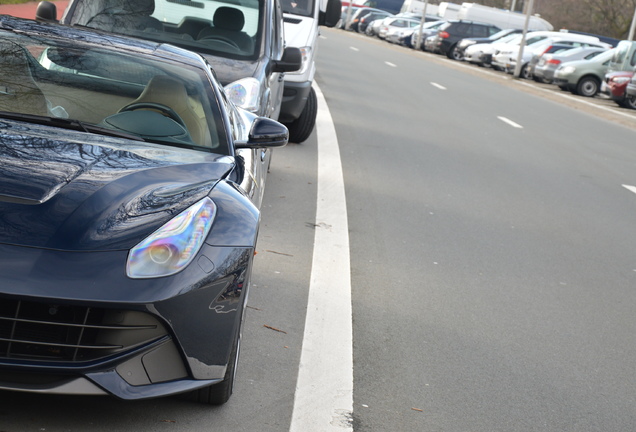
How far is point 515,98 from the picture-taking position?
25.5 meters

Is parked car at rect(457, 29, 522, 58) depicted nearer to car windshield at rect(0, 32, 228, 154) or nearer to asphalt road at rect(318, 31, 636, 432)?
asphalt road at rect(318, 31, 636, 432)

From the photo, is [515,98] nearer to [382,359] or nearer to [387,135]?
[387,135]

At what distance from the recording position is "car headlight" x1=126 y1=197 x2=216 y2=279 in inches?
130

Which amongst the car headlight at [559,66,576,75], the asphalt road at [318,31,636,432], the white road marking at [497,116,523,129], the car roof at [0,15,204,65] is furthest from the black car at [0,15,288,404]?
the car headlight at [559,66,576,75]


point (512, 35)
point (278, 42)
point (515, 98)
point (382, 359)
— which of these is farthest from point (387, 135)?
point (512, 35)

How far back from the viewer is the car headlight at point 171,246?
331cm

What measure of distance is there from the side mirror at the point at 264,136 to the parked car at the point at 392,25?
4981 cm

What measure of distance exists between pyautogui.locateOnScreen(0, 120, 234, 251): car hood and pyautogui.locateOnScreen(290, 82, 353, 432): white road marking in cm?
98

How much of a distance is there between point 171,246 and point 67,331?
47 cm

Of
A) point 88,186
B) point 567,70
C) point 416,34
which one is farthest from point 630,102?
point 88,186

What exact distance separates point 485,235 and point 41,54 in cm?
437

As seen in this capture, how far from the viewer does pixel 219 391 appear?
3.71 m

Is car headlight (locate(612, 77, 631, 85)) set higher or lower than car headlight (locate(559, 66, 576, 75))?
higher

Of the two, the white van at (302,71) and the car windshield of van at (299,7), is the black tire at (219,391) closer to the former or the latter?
the white van at (302,71)
